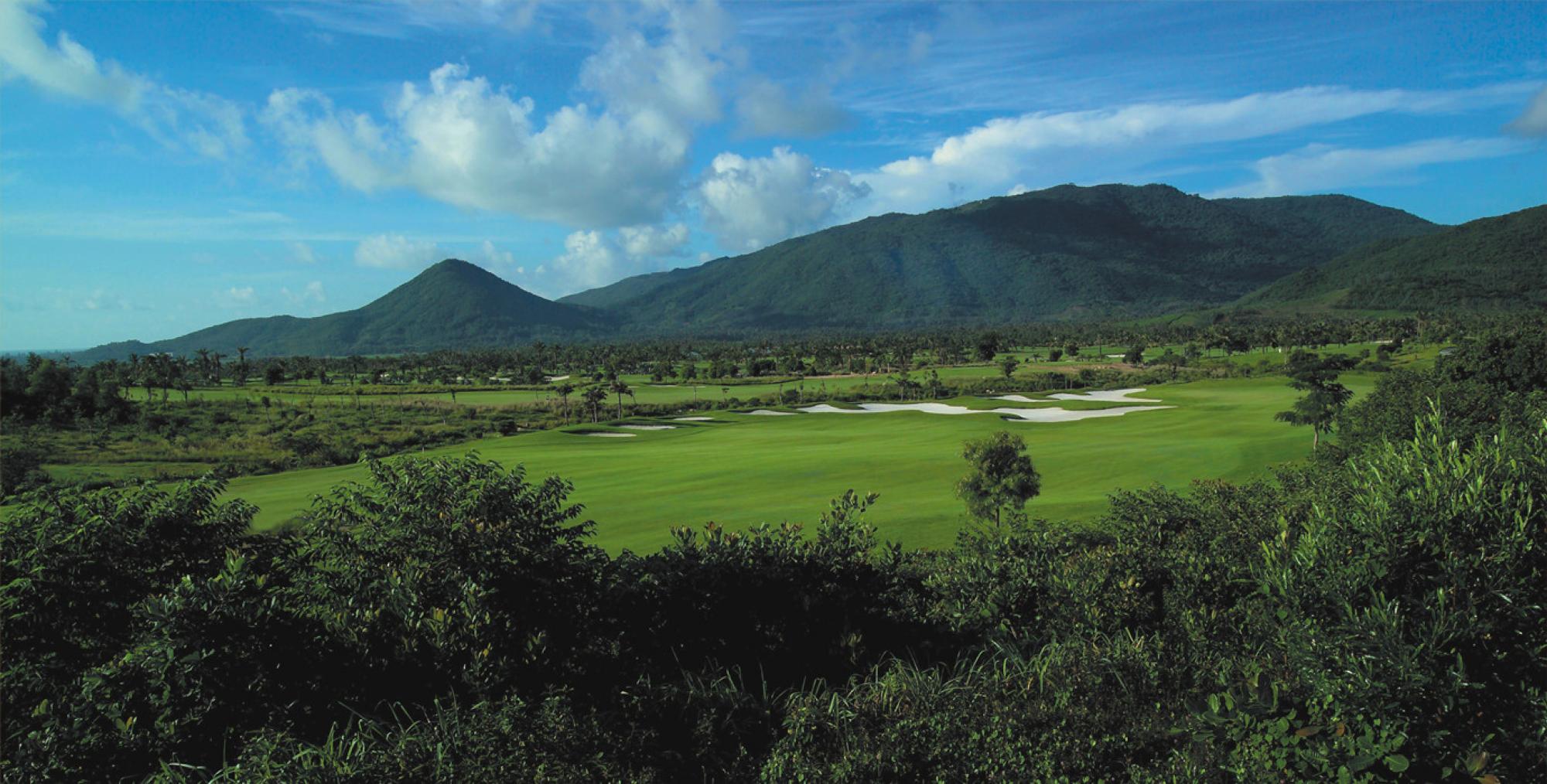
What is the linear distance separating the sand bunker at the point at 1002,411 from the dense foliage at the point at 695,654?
61.2 metres

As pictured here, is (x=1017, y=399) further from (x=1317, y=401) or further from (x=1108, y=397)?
(x=1317, y=401)

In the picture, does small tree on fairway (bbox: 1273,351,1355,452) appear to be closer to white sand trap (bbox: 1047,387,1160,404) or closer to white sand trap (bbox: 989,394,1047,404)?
white sand trap (bbox: 1047,387,1160,404)

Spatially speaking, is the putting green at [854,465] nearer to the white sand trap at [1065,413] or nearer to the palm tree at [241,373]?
the white sand trap at [1065,413]

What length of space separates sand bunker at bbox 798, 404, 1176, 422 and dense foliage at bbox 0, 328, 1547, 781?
61184mm

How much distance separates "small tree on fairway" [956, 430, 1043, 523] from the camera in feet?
97.2

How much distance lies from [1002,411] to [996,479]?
153ft

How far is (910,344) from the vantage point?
643 feet

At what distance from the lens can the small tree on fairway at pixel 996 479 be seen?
2964 cm

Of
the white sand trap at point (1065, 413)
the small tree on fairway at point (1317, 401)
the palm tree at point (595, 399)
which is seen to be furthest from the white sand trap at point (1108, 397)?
the palm tree at point (595, 399)

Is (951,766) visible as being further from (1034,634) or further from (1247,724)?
(1034,634)

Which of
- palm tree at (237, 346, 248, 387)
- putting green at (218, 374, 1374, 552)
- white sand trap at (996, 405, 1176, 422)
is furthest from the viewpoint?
palm tree at (237, 346, 248, 387)

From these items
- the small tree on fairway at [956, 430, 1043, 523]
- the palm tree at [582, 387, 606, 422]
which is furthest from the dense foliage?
the palm tree at [582, 387, 606, 422]

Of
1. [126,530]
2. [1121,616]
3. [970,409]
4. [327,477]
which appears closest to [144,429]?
[327,477]

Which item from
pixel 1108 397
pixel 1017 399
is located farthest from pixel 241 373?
pixel 1108 397
